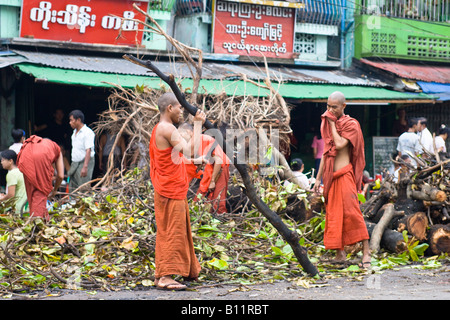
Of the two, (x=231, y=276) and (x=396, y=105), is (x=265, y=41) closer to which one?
(x=396, y=105)

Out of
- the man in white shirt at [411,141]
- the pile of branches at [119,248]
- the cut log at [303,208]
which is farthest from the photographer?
the man in white shirt at [411,141]

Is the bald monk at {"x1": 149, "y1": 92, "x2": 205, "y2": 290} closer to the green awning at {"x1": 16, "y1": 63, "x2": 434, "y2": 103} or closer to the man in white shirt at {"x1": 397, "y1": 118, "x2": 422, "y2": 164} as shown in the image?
the green awning at {"x1": 16, "y1": 63, "x2": 434, "y2": 103}

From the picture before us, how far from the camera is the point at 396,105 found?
672 inches

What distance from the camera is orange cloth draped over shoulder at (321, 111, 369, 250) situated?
7.24 metres

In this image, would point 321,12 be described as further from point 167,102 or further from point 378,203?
point 167,102

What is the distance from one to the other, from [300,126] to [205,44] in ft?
10.4

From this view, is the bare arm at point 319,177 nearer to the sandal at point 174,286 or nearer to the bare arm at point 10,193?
the sandal at point 174,286

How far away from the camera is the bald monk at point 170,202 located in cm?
593

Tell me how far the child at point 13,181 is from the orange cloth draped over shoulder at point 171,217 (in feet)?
11.3

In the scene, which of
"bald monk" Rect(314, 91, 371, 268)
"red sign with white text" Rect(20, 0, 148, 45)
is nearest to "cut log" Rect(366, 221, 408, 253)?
"bald monk" Rect(314, 91, 371, 268)

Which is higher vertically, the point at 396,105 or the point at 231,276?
the point at 396,105

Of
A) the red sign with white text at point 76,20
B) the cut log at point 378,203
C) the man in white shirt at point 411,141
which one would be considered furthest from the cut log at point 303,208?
the red sign with white text at point 76,20

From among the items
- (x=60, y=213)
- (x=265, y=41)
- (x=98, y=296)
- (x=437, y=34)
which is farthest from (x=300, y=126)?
(x=98, y=296)

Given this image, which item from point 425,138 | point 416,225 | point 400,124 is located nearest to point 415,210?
point 416,225
